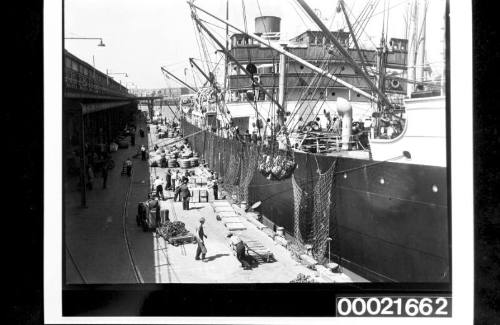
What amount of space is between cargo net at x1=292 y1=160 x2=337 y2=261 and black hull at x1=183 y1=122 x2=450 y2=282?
0.19 metres

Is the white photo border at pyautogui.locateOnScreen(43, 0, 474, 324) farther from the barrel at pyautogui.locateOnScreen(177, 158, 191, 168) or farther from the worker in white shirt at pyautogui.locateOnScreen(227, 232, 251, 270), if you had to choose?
the barrel at pyautogui.locateOnScreen(177, 158, 191, 168)

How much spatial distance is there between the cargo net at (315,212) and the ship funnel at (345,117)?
67 centimetres

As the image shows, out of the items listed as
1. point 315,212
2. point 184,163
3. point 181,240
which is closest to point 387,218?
point 315,212

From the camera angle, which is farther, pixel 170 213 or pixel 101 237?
pixel 170 213

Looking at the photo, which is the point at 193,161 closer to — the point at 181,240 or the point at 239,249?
the point at 181,240

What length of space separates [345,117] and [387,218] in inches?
111

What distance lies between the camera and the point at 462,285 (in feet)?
17.7

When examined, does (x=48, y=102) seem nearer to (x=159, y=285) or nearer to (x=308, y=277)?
(x=159, y=285)

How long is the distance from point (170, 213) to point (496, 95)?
5.88 meters

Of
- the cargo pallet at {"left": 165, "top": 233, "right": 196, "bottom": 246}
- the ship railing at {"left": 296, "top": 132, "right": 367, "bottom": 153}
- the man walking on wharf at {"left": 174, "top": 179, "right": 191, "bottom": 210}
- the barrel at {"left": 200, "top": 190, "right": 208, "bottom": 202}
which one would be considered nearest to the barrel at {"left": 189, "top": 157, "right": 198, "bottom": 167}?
the barrel at {"left": 200, "top": 190, "right": 208, "bottom": 202}

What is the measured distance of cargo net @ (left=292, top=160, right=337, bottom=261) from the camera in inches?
349

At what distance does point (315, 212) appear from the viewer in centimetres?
934

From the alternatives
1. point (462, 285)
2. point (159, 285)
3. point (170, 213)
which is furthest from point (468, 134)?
point (170, 213)

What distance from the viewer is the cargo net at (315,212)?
8872 millimetres
